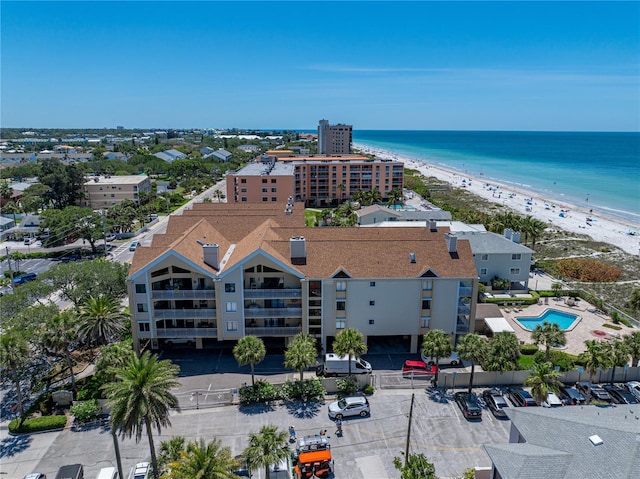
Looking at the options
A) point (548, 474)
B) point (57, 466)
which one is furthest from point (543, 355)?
point (57, 466)

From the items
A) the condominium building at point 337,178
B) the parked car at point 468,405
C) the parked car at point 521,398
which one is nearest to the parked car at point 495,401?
the parked car at point 521,398

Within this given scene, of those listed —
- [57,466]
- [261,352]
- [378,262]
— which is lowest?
[57,466]

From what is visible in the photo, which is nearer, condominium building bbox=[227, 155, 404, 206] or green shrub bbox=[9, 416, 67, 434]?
green shrub bbox=[9, 416, 67, 434]

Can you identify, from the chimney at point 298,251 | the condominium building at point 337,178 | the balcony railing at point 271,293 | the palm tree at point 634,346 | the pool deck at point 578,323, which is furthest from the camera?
the condominium building at point 337,178

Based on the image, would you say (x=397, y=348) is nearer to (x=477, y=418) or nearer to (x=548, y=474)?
(x=477, y=418)

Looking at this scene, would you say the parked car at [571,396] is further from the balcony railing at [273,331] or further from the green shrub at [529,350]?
the balcony railing at [273,331]

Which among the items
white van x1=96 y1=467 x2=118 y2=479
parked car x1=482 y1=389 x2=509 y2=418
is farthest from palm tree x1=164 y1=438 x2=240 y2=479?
parked car x1=482 y1=389 x2=509 y2=418

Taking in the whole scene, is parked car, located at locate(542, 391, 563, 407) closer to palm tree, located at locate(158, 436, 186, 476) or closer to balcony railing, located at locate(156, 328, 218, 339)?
palm tree, located at locate(158, 436, 186, 476)
